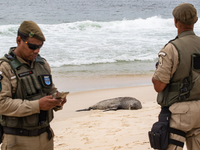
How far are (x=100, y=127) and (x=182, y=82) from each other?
3.45 meters

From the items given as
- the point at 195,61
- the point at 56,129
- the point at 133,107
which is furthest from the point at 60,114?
the point at 195,61

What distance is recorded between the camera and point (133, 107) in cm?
767

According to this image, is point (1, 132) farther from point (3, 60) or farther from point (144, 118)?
point (144, 118)

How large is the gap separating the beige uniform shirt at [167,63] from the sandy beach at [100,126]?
205 cm

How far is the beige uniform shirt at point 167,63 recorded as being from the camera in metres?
2.68

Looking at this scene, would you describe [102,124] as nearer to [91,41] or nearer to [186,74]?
[186,74]

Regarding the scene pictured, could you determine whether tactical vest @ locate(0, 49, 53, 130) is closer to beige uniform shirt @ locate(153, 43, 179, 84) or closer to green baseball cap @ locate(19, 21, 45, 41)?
green baseball cap @ locate(19, 21, 45, 41)

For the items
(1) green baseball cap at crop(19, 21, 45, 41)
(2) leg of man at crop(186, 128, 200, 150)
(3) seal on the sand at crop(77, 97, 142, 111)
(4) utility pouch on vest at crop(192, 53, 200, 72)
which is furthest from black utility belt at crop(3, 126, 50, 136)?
(3) seal on the sand at crop(77, 97, 142, 111)

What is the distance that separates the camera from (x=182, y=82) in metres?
2.72

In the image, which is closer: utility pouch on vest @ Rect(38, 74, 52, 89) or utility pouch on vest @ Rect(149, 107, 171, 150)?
utility pouch on vest @ Rect(38, 74, 52, 89)

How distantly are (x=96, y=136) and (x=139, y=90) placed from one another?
4.89m

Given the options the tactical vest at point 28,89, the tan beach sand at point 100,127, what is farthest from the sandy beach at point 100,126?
the tactical vest at point 28,89

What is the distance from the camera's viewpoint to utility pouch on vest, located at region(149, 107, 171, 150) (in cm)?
275

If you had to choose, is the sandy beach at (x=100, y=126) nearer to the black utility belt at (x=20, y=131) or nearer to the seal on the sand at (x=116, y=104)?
the seal on the sand at (x=116, y=104)
